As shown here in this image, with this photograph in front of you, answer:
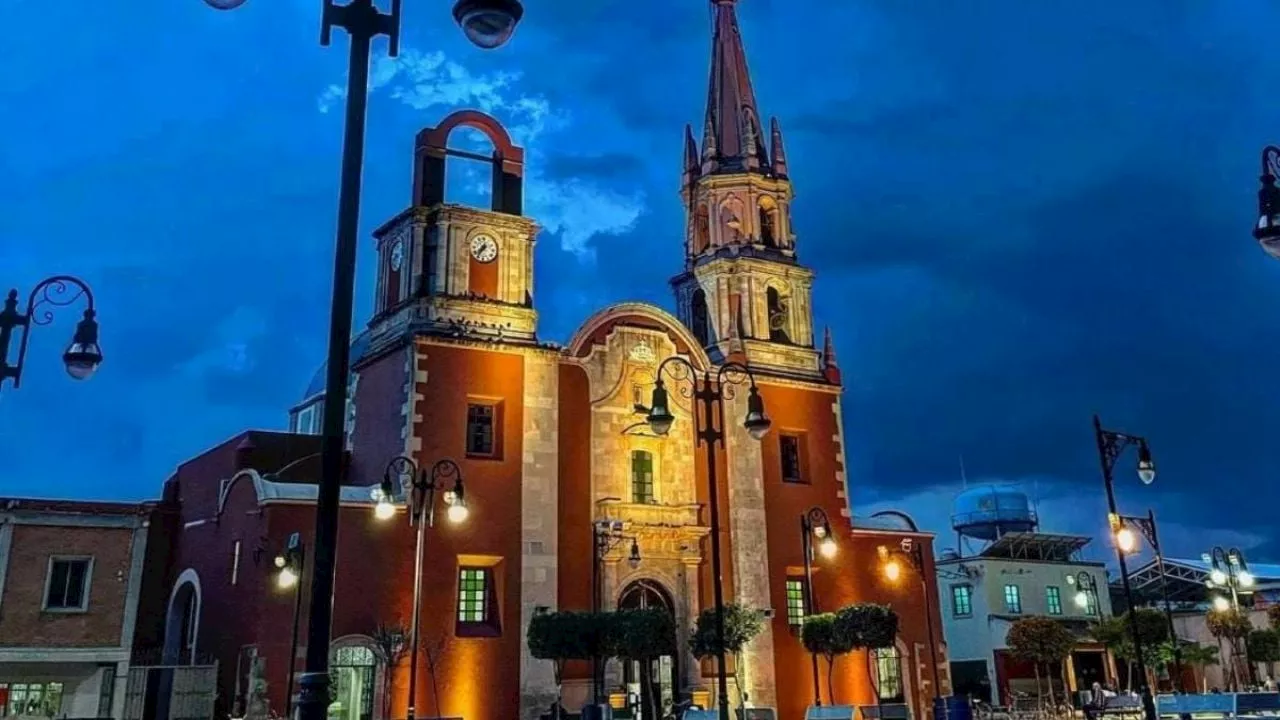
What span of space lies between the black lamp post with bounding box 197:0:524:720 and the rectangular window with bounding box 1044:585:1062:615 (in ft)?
144

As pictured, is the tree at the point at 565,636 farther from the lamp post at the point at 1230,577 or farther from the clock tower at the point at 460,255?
the lamp post at the point at 1230,577

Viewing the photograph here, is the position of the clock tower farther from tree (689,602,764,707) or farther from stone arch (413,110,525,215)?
tree (689,602,764,707)

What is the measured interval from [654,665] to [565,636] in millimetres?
5546

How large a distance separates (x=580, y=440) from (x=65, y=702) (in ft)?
50.3

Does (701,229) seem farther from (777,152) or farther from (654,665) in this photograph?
(654,665)

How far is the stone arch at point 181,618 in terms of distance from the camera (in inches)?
1081

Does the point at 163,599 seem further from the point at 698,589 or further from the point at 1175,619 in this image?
the point at 1175,619

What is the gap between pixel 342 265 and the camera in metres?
6.81

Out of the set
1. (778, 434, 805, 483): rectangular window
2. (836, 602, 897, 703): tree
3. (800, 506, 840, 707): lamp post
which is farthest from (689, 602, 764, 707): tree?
(778, 434, 805, 483): rectangular window

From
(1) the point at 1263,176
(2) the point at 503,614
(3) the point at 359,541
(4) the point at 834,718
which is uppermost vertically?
(1) the point at 1263,176

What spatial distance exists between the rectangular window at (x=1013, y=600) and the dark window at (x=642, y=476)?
21.3 meters

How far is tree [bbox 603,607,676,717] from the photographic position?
22.6 m

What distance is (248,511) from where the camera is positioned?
25.2m

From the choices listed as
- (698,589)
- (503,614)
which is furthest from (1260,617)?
(503,614)
